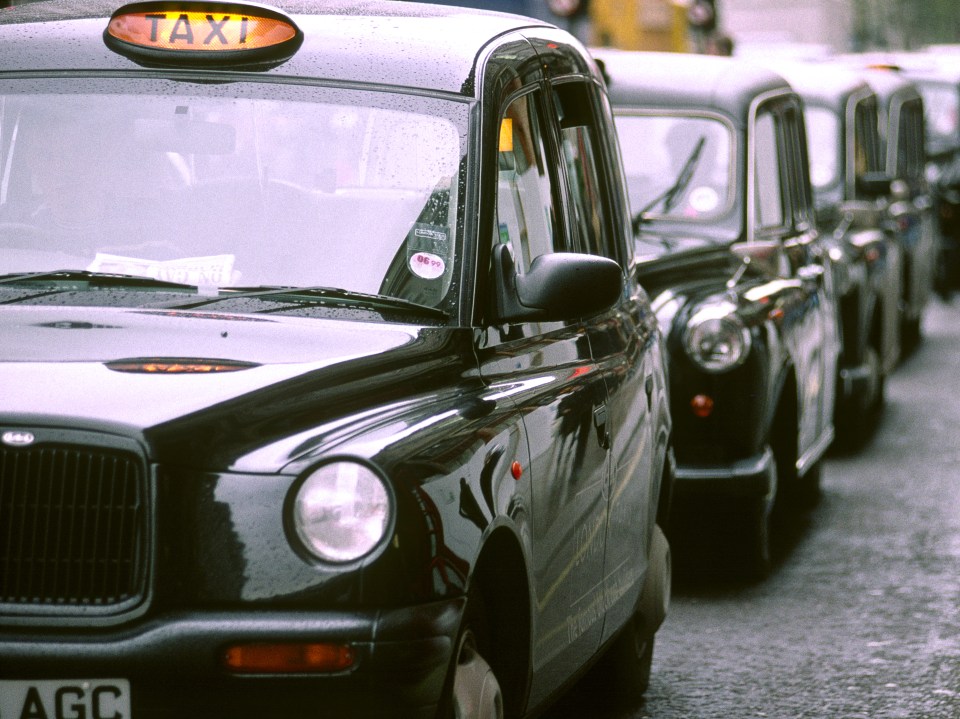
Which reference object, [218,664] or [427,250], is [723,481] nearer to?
[427,250]

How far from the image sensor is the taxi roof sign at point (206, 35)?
4691 millimetres

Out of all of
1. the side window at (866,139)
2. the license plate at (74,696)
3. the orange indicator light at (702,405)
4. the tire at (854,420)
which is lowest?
the tire at (854,420)

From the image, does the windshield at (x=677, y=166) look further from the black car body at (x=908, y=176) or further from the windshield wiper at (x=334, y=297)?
the windshield wiper at (x=334, y=297)

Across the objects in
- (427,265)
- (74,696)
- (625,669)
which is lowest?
(625,669)

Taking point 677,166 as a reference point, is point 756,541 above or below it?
below

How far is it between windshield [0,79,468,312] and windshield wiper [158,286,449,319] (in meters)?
0.02

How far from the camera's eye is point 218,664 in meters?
3.49

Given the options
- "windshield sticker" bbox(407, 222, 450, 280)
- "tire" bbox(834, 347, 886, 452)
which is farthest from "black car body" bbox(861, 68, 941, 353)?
"windshield sticker" bbox(407, 222, 450, 280)

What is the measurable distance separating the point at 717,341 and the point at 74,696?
461cm

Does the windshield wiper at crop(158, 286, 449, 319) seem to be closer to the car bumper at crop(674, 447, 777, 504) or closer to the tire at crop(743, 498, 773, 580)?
the car bumper at crop(674, 447, 777, 504)

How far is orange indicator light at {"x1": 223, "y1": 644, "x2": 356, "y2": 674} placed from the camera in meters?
3.50

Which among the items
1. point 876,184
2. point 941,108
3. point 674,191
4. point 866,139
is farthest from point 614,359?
point 941,108

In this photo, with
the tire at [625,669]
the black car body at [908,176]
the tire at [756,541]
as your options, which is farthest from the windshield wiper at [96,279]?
the black car body at [908,176]

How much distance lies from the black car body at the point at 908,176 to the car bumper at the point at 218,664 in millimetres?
10672
